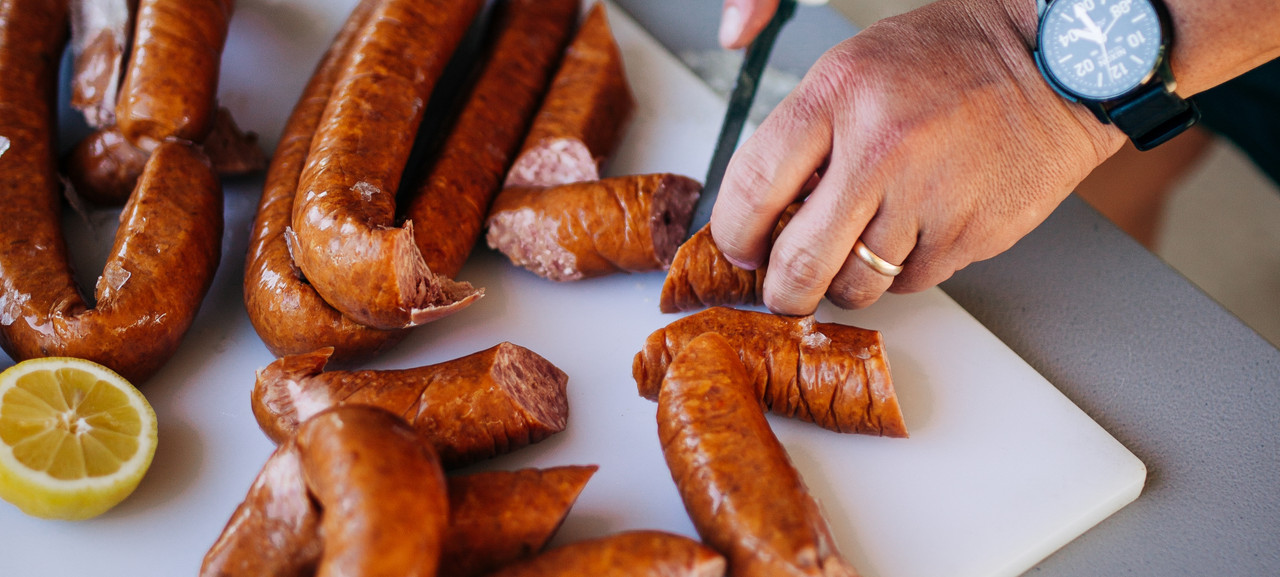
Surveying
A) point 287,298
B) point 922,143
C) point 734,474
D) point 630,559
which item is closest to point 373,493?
point 630,559

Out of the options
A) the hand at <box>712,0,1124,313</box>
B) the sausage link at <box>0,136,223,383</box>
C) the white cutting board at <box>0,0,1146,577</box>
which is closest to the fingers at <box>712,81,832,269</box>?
the hand at <box>712,0,1124,313</box>

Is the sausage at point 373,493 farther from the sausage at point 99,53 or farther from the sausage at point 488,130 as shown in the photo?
the sausage at point 99,53

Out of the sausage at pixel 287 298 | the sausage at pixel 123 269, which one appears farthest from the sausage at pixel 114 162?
the sausage at pixel 287 298

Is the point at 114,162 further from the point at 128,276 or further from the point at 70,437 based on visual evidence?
the point at 70,437

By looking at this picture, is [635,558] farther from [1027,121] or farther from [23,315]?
[23,315]

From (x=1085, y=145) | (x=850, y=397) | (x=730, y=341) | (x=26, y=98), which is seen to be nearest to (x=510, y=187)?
(x=730, y=341)

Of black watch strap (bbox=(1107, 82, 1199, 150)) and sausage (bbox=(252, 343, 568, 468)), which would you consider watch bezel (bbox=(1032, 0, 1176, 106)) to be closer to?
black watch strap (bbox=(1107, 82, 1199, 150))
